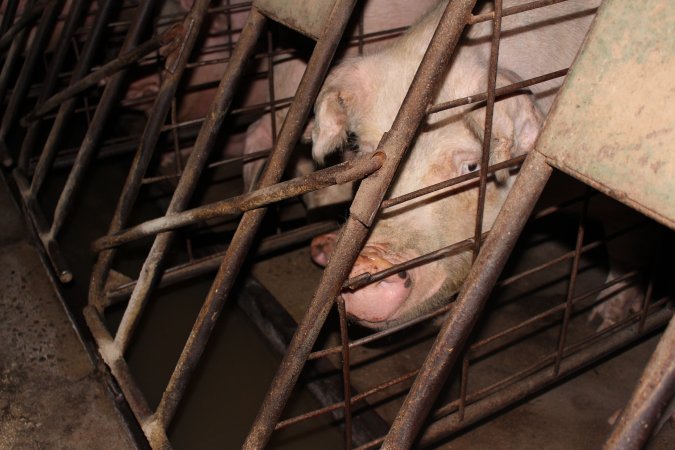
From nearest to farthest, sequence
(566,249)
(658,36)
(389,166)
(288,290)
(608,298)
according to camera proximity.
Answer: (658,36) → (389,166) → (608,298) → (288,290) → (566,249)

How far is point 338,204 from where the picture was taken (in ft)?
11.1

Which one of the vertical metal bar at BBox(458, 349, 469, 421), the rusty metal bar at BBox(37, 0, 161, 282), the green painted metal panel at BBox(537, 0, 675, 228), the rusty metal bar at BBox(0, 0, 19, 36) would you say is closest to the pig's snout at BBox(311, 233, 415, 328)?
the vertical metal bar at BBox(458, 349, 469, 421)

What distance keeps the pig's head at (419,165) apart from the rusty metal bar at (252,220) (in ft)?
1.00

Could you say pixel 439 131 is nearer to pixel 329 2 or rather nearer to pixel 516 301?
pixel 329 2

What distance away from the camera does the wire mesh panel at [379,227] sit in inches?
63.3

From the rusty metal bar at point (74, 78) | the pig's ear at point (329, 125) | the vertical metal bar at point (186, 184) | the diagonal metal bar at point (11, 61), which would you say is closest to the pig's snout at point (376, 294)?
the pig's ear at point (329, 125)

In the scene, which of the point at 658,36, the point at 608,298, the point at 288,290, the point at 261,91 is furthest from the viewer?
the point at 261,91

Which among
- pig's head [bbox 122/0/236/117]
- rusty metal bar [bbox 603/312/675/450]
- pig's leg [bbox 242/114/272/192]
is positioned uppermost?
pig's head [bbox 122/0/236/117]

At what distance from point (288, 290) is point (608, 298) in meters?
1.31

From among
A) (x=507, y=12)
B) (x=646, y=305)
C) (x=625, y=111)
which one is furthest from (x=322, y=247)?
(x=625, y=111)

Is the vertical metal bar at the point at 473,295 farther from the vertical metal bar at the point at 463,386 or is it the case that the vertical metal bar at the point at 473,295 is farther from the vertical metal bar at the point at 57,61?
the vertical metal bar at the point at 57,61

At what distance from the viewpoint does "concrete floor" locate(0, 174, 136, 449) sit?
2.29m

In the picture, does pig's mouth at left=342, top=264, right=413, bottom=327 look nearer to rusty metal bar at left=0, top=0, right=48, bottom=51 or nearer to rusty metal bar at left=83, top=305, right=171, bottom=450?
rusty metal bar at left=83, top=305, right=171, bottom=450

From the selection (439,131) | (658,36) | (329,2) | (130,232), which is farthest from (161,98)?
(658,36)
